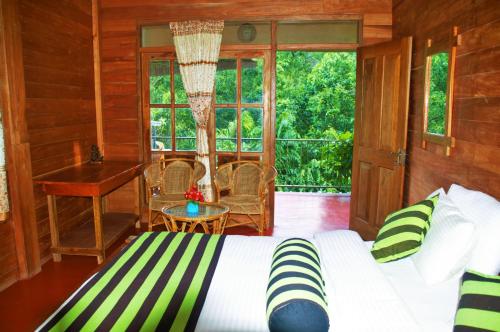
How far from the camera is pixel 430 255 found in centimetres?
209

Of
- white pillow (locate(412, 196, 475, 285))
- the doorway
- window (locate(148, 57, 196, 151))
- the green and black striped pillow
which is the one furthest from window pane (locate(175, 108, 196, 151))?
the green and black striped pillow

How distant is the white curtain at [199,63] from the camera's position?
4.49 metres

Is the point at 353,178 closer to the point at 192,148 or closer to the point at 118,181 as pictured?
the point at 192,148

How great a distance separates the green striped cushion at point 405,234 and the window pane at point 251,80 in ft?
8.55

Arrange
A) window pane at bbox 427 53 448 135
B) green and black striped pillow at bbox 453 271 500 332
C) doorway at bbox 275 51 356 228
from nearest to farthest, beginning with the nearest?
green and black striped pillow at bbox 453 271 500 332, window pane at bbox 427 53 448 135, doorway at bbox 275 51 356 228

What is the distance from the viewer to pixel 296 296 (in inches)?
64.1

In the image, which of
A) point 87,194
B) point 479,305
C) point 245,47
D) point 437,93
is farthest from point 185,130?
point 479,305

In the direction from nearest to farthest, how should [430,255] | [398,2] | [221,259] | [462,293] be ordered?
1. [462,293]
2. [430,255]
3. [221,259]
4. [398,2]

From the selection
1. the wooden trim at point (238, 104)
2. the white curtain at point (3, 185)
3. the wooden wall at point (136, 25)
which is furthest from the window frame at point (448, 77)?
the white curtain at point (3, 185)

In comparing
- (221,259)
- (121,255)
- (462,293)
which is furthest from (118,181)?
(462,293)

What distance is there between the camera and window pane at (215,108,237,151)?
4746 millimetres

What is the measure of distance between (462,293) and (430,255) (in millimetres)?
476

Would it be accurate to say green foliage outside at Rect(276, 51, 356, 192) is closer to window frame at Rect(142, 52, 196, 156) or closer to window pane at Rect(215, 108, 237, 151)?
window pane at Rect(215, 108, 237, 151)

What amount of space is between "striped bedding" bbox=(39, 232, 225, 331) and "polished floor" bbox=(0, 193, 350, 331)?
23cm
